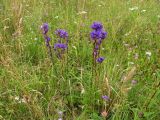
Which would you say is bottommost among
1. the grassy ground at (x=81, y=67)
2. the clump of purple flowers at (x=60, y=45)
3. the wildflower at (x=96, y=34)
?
the grassy ground at (x=81, y=67)

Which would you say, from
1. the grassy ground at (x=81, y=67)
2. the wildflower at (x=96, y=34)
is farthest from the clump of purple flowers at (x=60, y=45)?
the wildflower at (x=96, y=34)

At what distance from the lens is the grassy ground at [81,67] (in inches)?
80.8

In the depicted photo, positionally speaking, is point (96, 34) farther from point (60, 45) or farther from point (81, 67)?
point (81, 67)

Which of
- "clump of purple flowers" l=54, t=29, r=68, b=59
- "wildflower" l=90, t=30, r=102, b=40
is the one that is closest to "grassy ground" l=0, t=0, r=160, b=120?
"clump of purple flowers" l=54, t=29, r=68, b=59

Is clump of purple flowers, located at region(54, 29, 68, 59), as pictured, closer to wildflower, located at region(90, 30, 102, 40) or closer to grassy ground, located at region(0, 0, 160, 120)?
grassy ground, located at region(0, 0, 160, 120)

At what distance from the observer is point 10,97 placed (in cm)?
213

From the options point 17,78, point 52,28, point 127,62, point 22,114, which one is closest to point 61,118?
point 22,114

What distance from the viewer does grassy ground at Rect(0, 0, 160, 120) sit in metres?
2.05

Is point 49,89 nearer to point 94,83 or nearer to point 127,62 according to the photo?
point 94,83

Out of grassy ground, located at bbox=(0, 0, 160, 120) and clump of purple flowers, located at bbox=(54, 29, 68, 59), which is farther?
clump of purple flowers, located at bbox=(54, 29, 68, 59)

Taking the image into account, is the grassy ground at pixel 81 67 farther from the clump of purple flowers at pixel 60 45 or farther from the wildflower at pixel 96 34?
the wildflower at pixel 96 34

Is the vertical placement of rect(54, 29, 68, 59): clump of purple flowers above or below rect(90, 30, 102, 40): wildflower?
below

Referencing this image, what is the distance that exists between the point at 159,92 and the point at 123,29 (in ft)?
4.60

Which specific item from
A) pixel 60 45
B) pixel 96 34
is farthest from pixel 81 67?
pixel 96 34
